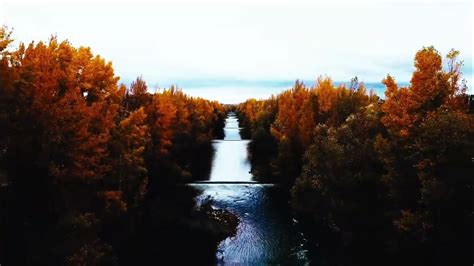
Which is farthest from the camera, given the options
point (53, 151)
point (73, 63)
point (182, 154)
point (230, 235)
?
point (182, 154)

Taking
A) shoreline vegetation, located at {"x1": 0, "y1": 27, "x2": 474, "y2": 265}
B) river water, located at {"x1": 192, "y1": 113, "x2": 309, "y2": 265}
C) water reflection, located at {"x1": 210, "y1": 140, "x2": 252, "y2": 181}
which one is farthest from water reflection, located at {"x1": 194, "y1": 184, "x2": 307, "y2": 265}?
water reflection, located at {"x1": 210, "y1": 140, "x2": 252, "y2": 181}

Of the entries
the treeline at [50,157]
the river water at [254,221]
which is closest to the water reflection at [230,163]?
the river water at [254,221]

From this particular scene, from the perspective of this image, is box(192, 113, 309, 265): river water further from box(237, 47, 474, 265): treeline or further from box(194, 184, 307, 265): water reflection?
box(237, 47, 474, 265): treeline

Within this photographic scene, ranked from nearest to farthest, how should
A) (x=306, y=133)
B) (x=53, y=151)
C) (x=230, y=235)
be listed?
(x=53, y=151) < (x=230, y=235) < (x=306, y=133)

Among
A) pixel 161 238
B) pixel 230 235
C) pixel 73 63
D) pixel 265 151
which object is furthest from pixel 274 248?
pixel 265 151

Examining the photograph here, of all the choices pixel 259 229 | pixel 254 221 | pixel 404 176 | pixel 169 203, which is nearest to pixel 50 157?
pixel 169 203

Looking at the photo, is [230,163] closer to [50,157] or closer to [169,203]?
[169,203]

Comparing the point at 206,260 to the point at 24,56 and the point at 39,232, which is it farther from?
the point at 24,56
